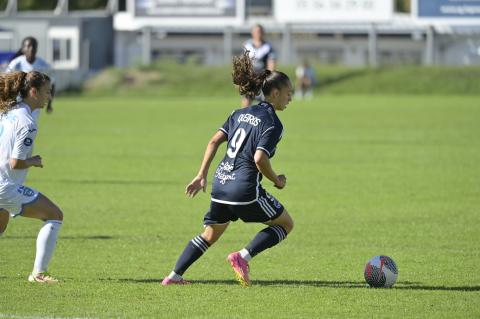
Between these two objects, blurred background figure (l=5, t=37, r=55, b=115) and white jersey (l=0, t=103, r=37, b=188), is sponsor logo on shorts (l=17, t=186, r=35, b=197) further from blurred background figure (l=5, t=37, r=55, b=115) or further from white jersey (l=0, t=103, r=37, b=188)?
blurred background figure (l=5, t=37, r=55, b=115)

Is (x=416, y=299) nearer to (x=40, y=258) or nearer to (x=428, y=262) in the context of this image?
(x=428, y=262)

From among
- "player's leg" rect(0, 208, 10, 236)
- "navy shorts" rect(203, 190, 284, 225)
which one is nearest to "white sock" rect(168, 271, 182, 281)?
"navy shorts" rect(203, 190, 284, 225)

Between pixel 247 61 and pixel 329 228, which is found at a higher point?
pixel 247 61

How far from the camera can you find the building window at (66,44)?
57.4 metres

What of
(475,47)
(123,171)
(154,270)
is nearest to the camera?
(154,270)

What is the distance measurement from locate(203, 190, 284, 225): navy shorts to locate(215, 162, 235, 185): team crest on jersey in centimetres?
21

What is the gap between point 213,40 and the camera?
67750 mm

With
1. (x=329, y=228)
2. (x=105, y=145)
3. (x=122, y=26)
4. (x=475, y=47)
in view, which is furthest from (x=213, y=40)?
(x=329, y=228)

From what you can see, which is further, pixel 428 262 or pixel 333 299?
pixel 428 262

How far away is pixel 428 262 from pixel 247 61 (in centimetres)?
297

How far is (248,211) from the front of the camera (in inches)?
305

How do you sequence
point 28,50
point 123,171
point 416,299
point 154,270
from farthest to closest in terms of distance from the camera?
point 123,171 < point 28,50 < point 154,270 < point 416,299

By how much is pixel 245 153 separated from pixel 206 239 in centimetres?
84

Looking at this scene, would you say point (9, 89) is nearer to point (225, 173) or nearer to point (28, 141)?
point (28, 141)
